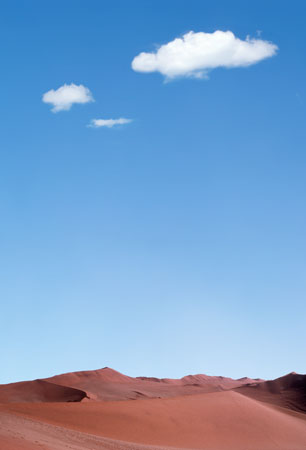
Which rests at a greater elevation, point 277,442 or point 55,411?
point 55,411

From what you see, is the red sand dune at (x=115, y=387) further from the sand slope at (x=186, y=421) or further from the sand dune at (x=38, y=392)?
the sand slope at (x=186, y=421)

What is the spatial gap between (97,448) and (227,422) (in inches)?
617

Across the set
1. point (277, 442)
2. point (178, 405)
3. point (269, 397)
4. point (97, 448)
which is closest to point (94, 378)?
point (269, 397)

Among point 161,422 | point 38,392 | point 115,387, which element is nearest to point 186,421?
point 161,422

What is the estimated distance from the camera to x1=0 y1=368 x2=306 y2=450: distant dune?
963 inches

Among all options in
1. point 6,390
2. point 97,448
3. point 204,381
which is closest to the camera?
point 97,448

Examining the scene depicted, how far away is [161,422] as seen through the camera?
34.5 m

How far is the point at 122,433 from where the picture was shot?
102 ft

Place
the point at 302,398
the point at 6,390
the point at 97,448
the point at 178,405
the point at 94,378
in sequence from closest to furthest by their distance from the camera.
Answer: the point at 97,448, the point at 178,405, the point at 302,398, the point at 6,390, the point at 94,378

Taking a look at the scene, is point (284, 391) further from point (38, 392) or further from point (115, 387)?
point (38, 392)

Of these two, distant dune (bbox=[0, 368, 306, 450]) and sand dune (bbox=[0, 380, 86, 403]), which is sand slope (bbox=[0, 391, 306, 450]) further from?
sand dune (bbox=[0, 380, 86, 403])

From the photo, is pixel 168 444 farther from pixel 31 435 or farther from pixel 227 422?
pixel 31 435

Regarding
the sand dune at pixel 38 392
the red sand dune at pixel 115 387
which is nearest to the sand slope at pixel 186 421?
the sand dune at pixel 38 392

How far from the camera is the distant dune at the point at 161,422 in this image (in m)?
24.5
